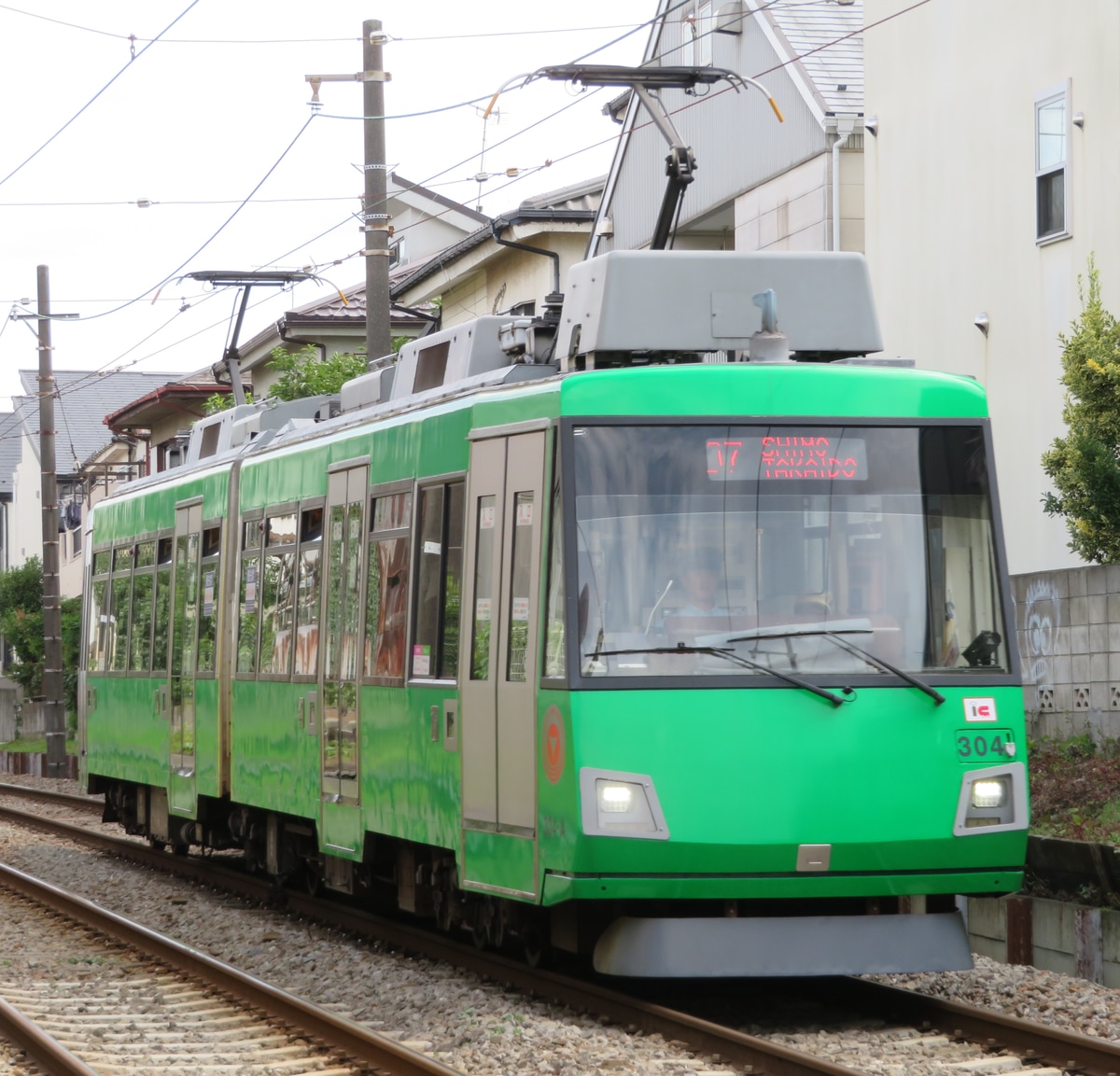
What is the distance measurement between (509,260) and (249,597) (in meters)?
18.7

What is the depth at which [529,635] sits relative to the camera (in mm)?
9008

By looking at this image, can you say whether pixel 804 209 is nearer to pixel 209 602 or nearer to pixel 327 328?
pixel 209 602

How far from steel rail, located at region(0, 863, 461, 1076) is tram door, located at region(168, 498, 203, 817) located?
44.3 inches

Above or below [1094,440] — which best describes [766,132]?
above

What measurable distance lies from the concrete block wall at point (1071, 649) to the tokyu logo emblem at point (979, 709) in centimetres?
549

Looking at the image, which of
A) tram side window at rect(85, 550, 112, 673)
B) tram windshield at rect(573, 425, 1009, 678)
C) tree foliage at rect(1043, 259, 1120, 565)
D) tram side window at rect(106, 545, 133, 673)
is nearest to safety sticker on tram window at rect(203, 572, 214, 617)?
tram side window at rect(106, 545, 133, 673)

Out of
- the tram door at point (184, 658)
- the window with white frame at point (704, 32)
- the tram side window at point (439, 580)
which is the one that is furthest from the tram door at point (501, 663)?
the window with white frame at point (704, 32)

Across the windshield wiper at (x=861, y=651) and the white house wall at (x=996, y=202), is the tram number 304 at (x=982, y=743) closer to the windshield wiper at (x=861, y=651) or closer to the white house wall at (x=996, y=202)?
the windshield wiper at (x=861, y=651)

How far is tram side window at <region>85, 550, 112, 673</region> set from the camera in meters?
18.8

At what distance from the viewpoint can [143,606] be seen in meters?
17.2

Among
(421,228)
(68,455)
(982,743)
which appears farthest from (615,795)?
(68,455)

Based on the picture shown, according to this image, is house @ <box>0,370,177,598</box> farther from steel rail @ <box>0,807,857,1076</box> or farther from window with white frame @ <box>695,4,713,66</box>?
steel rail @ <box>0,807,857,1076</box>

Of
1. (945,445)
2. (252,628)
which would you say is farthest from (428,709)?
(252,628)

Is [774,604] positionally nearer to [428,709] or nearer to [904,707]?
[904,707]
